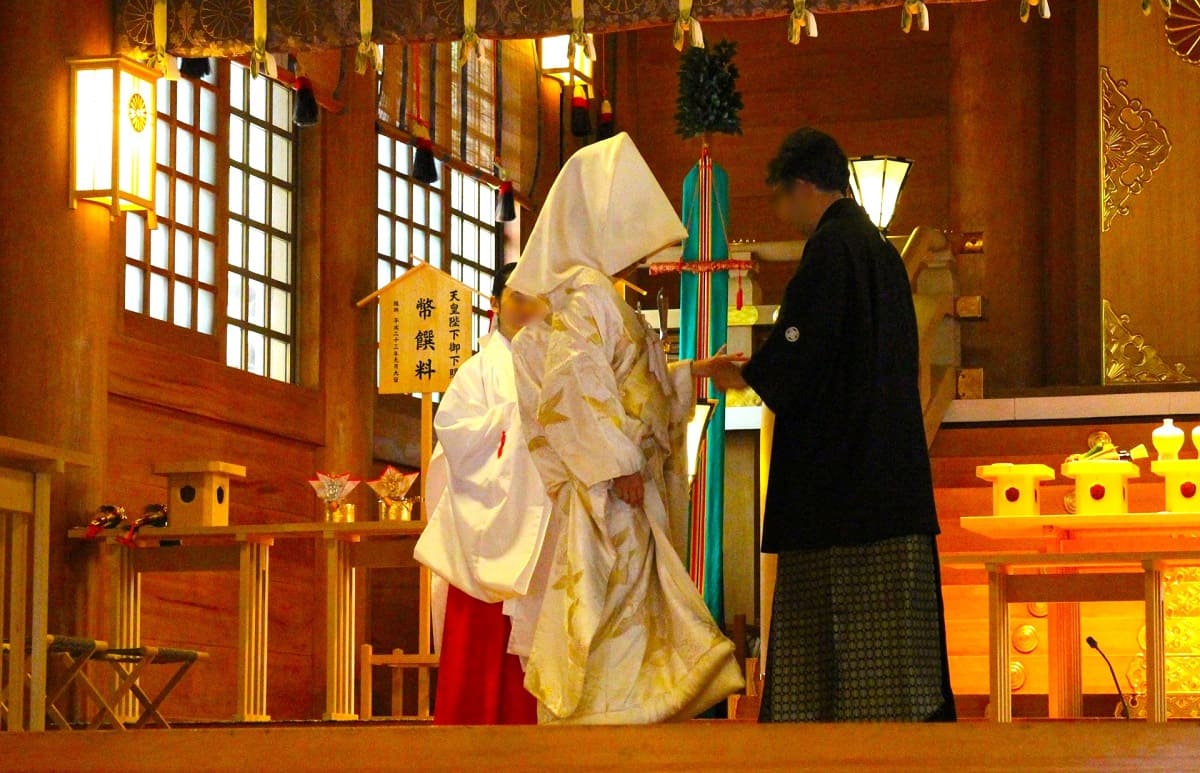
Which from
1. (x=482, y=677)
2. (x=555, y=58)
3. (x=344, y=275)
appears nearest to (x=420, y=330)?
(x=344, y=275)

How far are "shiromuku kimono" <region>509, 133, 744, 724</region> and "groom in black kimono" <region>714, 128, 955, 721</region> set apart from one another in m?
0.34

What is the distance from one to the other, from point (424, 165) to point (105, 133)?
2565 mm

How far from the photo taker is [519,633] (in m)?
5.04

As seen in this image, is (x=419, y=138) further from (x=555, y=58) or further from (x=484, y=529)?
(x=484, y=529)

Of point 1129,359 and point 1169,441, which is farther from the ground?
point 1129,359

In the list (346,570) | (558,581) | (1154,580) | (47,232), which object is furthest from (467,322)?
(558,581)

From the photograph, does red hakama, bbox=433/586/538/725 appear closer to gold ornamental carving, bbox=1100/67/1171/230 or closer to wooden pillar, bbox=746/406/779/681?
wooden pillar, bbox=746/406/779/681

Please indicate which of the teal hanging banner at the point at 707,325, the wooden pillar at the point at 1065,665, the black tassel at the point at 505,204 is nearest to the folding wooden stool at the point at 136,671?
the teal hanging banner at the point at 707,325

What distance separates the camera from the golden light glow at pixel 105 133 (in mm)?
7055

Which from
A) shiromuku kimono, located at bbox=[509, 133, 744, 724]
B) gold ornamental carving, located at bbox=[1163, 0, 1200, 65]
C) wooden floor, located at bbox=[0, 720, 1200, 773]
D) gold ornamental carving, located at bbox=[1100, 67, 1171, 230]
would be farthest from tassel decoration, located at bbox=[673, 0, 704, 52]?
gold ornamental carving, located at bbox=[1163, 0, 1200, 65]

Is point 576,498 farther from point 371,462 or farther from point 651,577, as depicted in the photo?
point 371,462

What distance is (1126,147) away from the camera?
10.2 metres

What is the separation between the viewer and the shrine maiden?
529cm

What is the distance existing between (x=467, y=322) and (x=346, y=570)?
1.33m
